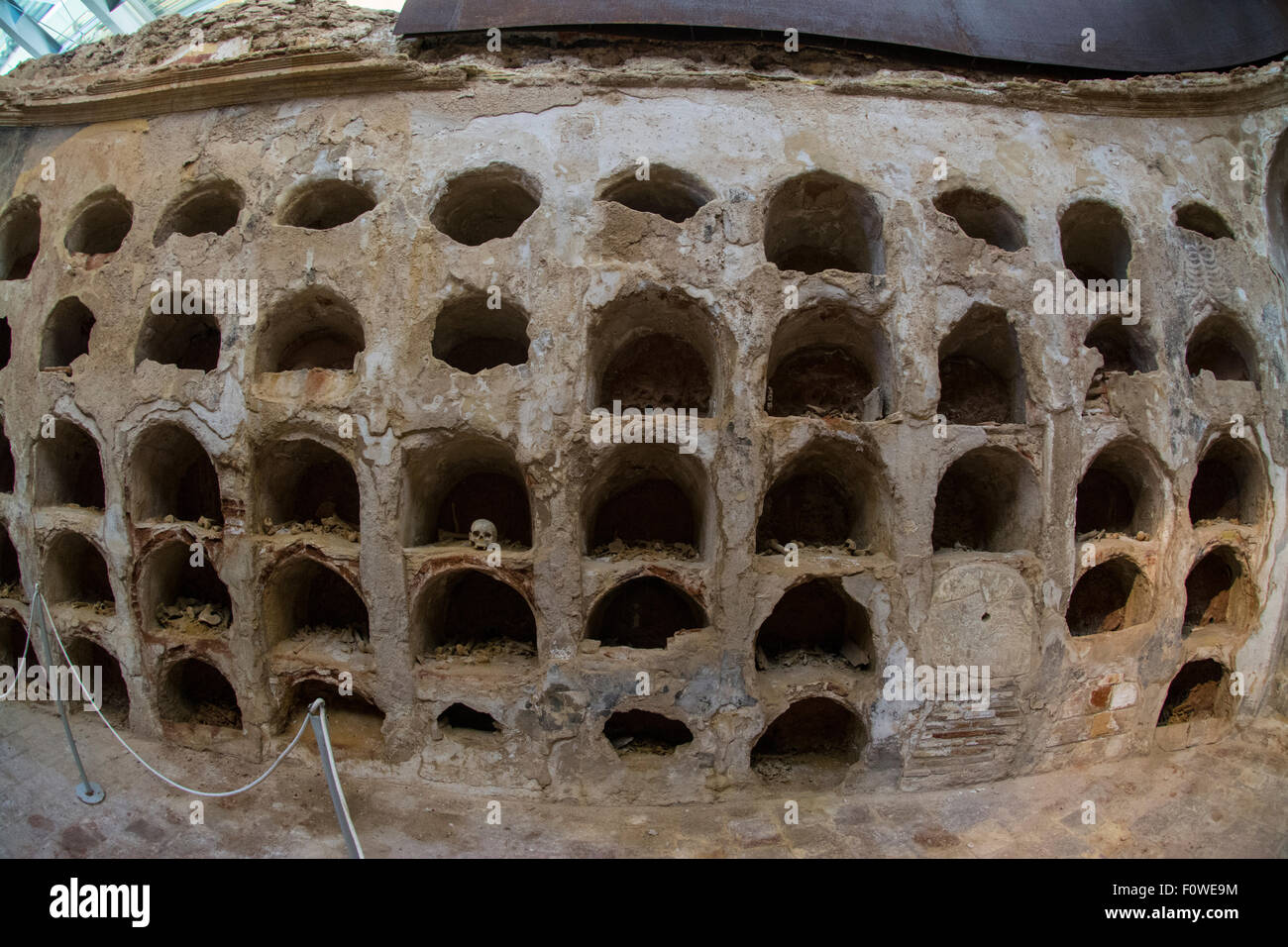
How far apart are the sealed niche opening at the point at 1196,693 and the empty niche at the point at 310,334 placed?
10929 millimetres

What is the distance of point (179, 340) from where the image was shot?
884 cm

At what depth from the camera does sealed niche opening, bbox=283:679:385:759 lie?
7.43 meters

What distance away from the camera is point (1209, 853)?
20.6ft

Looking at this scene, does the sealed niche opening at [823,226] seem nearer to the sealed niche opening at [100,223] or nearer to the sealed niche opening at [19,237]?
the sealed niche opening at [100,223]

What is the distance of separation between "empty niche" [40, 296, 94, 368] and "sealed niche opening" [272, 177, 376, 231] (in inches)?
114

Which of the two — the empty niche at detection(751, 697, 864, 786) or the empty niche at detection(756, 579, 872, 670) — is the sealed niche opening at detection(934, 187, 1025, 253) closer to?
the empty niche at detection(756, 579, 872, 670)

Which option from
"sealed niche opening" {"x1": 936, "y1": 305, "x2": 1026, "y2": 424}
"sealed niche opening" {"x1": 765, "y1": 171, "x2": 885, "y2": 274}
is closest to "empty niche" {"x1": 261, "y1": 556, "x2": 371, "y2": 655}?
"sealed niche opening" {"x1": 765, "y1": 171, "x2": 885, "y2": 274}

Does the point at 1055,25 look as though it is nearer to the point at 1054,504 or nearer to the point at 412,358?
the point at 1054,504

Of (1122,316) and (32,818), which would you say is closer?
(32,818)

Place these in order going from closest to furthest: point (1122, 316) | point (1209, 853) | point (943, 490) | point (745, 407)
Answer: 1. point (1209, 853)
2. point (745, 407)
3. point (1122, 316)
4. point (943, 490)

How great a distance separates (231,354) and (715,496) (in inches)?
217

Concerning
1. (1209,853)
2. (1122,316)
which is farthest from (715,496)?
(1209,853)

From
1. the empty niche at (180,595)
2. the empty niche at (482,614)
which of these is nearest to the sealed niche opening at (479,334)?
the empty niche at (482,614)

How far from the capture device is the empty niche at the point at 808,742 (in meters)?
7.47
